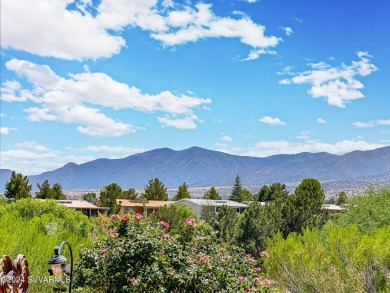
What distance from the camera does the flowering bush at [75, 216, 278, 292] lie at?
→ 1032cm

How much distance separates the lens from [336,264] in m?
17.3

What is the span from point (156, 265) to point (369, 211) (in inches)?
814

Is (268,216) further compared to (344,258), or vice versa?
(268,216)

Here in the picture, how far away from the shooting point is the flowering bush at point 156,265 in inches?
406

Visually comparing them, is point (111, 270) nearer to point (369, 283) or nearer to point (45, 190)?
point (369, 283)

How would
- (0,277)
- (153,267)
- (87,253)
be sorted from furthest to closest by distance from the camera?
(87,253), (153,267), (0,277)

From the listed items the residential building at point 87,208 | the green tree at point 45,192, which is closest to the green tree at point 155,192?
the residential building at point 87,208

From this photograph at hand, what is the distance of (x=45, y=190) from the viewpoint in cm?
6288

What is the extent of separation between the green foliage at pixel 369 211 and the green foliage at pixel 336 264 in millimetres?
8512

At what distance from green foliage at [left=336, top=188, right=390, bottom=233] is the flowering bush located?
55.2ft

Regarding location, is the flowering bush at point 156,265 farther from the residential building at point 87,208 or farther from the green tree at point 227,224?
the residential building at point 87,208

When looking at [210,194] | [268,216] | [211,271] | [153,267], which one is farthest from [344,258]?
[210,194]

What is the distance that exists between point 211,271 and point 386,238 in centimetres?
913

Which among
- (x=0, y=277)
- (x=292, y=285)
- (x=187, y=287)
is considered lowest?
(x=292, y=285)
